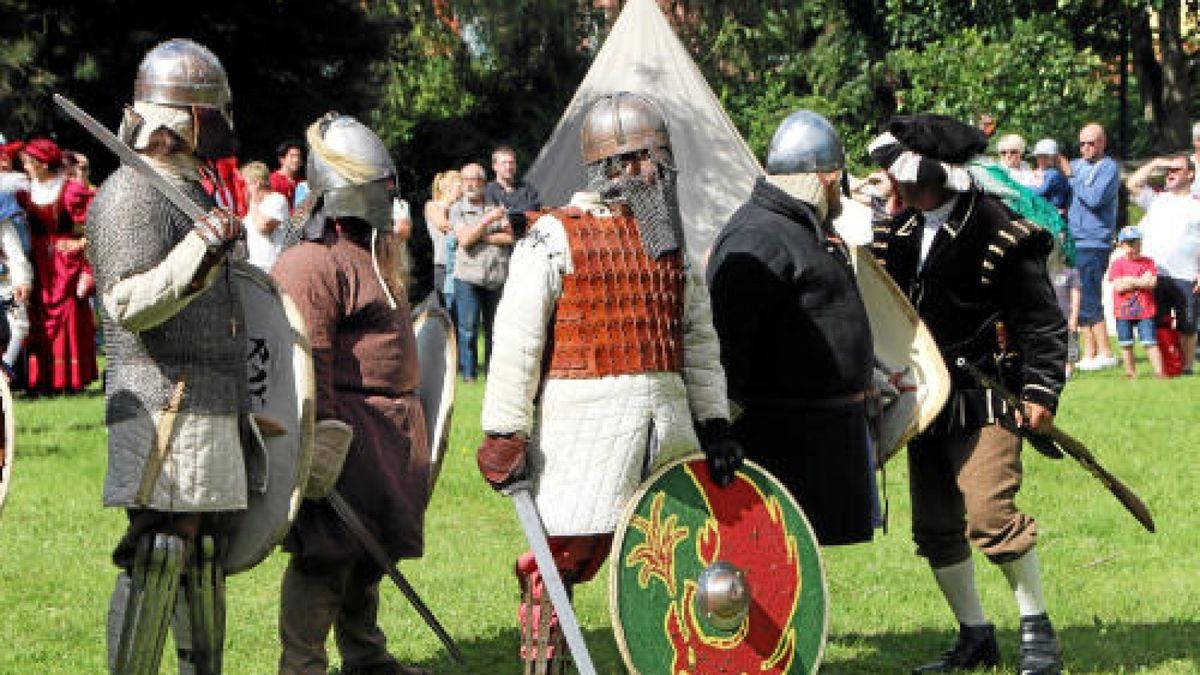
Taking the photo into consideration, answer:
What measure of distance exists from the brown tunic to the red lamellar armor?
2.67 feet

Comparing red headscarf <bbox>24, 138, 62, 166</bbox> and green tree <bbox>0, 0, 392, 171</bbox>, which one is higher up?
green tree <bbox>0, 0, 392, 171</bbox>

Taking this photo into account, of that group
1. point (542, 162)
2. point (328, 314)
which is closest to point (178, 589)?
point (328, 314)

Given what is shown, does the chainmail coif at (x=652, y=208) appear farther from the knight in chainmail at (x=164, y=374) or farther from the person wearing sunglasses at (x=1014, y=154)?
the person wearing sunglasses at (x=1014, y=154)

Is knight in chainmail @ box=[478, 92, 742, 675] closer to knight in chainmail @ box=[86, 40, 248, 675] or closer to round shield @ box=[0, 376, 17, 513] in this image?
knight in chainmail @ box=[86, 40, 248, 675]

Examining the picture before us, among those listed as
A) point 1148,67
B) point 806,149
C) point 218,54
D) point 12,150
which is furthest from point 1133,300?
point 1148,67

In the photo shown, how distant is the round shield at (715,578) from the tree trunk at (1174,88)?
28.0 m

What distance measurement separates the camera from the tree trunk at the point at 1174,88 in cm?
3262

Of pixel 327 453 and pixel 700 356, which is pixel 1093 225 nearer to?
pixel 700 356

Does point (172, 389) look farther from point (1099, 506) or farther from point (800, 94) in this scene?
point (800, 94)

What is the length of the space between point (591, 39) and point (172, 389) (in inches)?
947

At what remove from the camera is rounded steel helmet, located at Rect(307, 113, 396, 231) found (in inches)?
245

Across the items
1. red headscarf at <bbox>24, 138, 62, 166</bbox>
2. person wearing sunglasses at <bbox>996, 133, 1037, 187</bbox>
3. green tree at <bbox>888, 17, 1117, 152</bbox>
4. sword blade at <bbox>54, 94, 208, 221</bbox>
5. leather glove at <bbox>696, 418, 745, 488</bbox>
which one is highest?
green tree at <bbox>888, 17, 1117, 152</bbox>

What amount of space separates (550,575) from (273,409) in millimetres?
865

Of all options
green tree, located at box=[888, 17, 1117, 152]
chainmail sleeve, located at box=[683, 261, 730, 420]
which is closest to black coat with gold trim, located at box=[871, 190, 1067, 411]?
chainmail sleeve, located at box=[683, 261, 730, 420]
